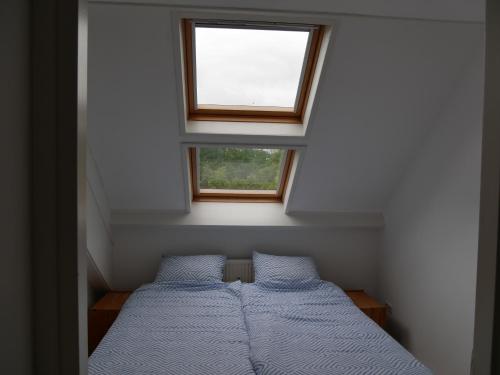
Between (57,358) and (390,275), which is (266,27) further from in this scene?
(390,275)

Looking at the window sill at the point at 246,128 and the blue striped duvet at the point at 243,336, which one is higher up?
the window sill at the point at 246,128

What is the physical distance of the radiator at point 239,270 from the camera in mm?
3533

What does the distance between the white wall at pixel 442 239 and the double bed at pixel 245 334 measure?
473 millimetres

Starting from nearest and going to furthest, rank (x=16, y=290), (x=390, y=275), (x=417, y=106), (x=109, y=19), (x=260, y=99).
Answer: (x=16, y=290) < (x=109, y=19) < (x=417, y=106) < (x=260, y=99) < (x=390, y=275)

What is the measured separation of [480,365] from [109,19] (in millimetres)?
2077

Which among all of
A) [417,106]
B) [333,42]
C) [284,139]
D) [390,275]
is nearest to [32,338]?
[333,42]

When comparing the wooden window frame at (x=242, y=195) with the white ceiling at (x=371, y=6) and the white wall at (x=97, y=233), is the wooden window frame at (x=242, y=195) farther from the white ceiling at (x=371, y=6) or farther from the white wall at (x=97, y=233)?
the white ceiling at (x=371, y=6)

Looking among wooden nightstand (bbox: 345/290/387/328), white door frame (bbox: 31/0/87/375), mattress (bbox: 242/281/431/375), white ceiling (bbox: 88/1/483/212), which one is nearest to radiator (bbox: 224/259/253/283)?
mattress (bbox: 242/281/431/375)

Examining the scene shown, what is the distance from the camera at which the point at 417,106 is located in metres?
2.58

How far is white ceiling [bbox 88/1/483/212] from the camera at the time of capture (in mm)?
2082

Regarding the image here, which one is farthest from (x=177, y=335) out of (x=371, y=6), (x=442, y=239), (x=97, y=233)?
(x=371, y=6)

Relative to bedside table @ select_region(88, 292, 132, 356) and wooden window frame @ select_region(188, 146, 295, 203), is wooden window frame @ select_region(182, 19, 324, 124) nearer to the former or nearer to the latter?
wooden window frame @ select_region(188, 146, 295, 203)

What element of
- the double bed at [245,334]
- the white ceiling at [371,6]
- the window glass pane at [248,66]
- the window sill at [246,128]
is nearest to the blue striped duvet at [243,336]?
the double bed at [245,334]

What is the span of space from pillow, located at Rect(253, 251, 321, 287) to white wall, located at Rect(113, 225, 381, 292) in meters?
0.20
